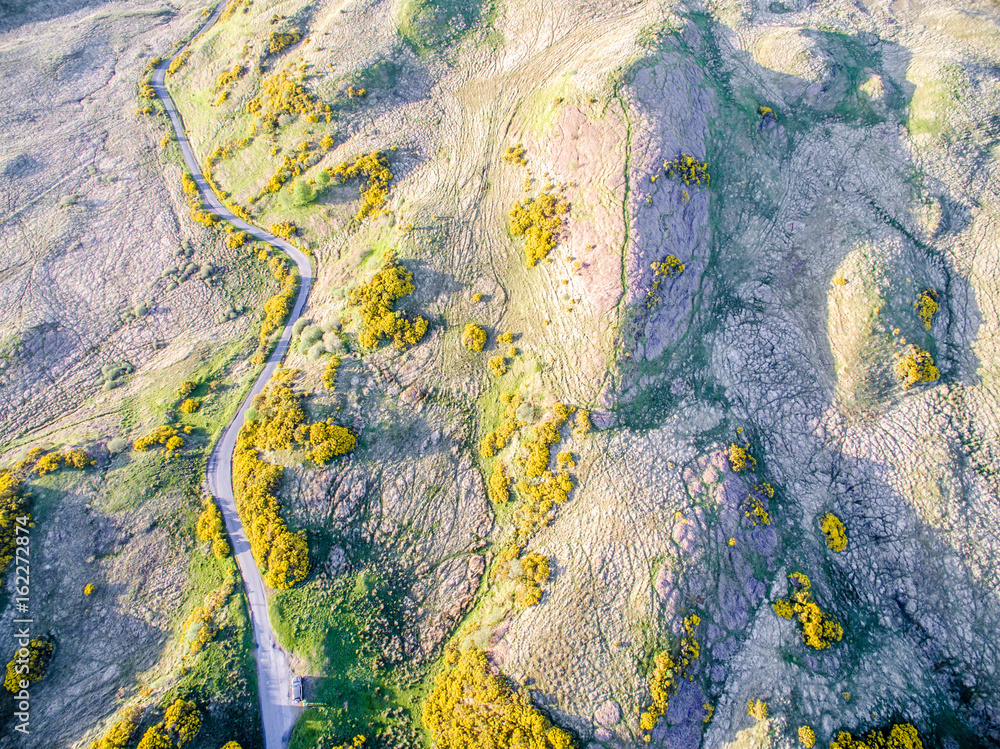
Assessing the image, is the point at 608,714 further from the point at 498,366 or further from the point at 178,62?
the point at 178,62

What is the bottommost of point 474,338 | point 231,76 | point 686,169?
point 474,338

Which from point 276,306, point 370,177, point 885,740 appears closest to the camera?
point 885,740

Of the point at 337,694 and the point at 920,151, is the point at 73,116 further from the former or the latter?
the point at 920,151

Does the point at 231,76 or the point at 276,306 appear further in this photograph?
the point at 231,76

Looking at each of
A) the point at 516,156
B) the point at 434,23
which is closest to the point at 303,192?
the point at 516,156

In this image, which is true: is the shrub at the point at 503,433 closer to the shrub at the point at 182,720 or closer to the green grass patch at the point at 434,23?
the shrub at the point at 182,720

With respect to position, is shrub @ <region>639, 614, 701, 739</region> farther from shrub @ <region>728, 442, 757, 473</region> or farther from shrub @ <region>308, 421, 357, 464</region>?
shrub @ <region>308, 421, 357, 464</region>

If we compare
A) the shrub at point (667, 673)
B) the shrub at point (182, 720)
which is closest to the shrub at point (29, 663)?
the shrub at point (182, 720)
